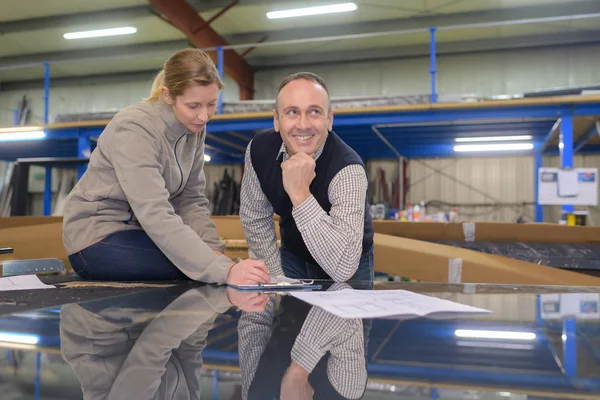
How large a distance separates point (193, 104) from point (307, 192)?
511mm

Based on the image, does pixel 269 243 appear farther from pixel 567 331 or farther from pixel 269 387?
pixel 269 387

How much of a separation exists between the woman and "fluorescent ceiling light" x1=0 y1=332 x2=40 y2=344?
686mm

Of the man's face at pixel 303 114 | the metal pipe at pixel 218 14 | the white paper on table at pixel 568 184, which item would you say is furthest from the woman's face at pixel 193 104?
the metal pipe at pixel 218 14

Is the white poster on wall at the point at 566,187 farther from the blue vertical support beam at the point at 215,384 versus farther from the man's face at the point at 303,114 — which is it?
the blue vertical support beam at the point at 215,384

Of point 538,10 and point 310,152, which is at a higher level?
point 538,10

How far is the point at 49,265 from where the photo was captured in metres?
1.52

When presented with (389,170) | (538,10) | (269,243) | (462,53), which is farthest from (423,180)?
(269,243)

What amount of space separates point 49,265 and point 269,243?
809mm

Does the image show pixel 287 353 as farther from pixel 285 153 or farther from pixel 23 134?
pixel 23 134

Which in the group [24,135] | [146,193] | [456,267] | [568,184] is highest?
[24,135]

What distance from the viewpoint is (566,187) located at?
4.57 meters

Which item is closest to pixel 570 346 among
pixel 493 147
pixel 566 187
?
pixel 566 187

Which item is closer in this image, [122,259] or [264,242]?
[122,259]

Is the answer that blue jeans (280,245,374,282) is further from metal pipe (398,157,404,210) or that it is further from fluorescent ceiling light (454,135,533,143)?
metal pipe (398,157,404,210)
